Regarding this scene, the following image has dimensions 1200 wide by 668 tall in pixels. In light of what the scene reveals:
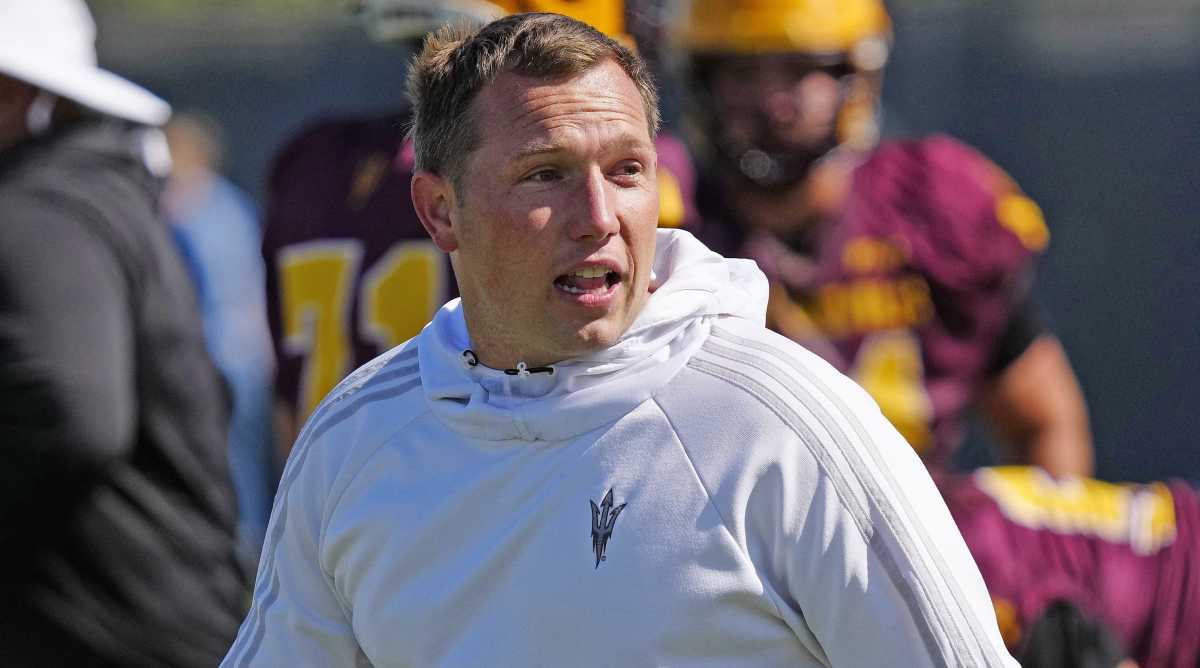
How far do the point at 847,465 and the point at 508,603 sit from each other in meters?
0.43

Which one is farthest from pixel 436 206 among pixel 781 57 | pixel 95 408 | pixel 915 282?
pixel 781 57

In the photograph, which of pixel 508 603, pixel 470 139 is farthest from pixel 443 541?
pixel 470 139

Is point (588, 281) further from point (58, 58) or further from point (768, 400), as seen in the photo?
point (58, 58)

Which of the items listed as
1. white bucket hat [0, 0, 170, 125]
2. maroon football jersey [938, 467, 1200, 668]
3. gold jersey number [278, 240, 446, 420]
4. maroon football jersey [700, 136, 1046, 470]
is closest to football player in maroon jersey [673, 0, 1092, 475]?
maroon football jersey [700, 136, 1046, 470]

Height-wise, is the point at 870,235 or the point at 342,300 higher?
the point at 342,300

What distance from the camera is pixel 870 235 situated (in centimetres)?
499

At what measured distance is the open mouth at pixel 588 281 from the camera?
2.20 meters

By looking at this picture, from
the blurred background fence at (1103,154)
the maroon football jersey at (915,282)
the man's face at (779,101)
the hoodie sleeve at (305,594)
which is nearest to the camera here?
the hoodie sleeve at (305,594)

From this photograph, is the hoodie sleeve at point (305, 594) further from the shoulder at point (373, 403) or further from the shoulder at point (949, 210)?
the shoulder at point (949, 210)

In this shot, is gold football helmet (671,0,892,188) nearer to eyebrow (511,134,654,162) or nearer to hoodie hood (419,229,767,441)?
hoodie hood (419,229,767,441)

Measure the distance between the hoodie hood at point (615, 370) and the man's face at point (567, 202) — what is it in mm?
30

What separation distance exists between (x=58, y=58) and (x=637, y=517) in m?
2.15

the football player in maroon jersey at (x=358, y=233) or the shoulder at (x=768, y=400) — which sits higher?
the shoulder at (x=768, y=400)

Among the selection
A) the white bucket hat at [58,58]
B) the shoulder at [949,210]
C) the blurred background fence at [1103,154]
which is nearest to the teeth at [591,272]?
the white bucket hat at [58,58]
